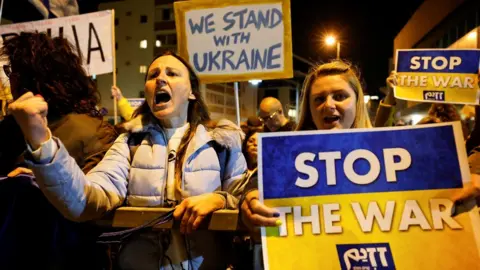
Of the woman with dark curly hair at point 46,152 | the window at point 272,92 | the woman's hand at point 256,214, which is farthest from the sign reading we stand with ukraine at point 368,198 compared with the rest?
the window at point 272,92

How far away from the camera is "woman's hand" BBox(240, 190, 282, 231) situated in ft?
5.11

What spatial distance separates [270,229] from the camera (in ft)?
5.17

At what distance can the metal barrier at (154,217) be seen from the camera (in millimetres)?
1743

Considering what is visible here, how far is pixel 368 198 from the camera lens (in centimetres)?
156

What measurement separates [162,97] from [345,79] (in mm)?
850

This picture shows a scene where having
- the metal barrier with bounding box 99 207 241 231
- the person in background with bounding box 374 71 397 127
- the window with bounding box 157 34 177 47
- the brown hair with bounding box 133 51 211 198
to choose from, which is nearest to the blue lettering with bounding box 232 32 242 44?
the person in background with bounding box 374 71 397 127

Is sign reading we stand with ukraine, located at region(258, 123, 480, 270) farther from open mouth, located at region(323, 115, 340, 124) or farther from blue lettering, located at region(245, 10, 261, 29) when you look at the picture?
blue lettering, located at region(245, 10, 261, 29)

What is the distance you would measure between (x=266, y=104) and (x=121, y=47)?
40.5 metres

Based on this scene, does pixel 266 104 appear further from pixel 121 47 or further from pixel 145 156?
pixel 121 47

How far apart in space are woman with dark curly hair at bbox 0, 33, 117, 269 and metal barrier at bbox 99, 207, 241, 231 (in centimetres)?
20

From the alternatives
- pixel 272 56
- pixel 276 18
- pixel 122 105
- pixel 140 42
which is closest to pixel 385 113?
pixel 272 56

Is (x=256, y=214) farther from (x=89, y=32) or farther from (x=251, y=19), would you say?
(x=89, y=32)

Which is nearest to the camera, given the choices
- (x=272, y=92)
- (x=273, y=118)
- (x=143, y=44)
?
(x=273, y=118)

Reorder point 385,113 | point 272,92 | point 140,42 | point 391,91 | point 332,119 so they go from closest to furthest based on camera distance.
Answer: point 332,119
point 385,113
point 391,91
point 140,42
point 272,92
